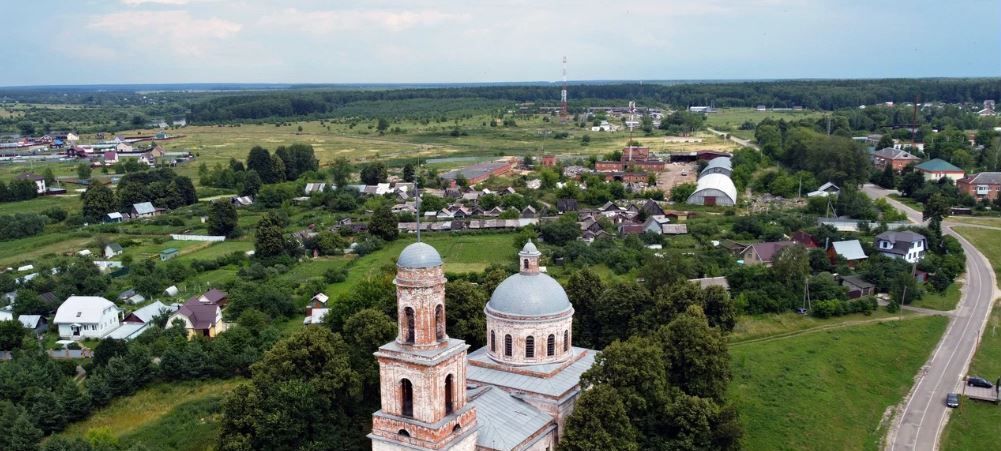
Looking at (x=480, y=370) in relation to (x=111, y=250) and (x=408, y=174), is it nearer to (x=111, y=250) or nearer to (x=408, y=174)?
(x=111, y=250)

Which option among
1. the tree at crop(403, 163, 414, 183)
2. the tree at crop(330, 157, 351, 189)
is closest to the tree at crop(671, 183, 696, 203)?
the tree at crop(403, 163, 414, 183)

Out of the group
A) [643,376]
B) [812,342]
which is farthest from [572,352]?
[812,342]

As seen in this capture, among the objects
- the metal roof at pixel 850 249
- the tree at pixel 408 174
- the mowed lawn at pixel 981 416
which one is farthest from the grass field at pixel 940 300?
the tree at pixel 408 174

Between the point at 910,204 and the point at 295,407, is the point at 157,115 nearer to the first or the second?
the point at 910,204

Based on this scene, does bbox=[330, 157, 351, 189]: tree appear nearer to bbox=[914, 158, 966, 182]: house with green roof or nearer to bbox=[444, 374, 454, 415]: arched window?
bbox=[914, 158, 966, 182]: house with green roof

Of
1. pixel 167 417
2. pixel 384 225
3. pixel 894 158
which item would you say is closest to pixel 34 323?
Answer: pixel 167 417

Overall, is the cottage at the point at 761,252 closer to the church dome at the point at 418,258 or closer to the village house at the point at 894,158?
the church dome at the point at 418,258
